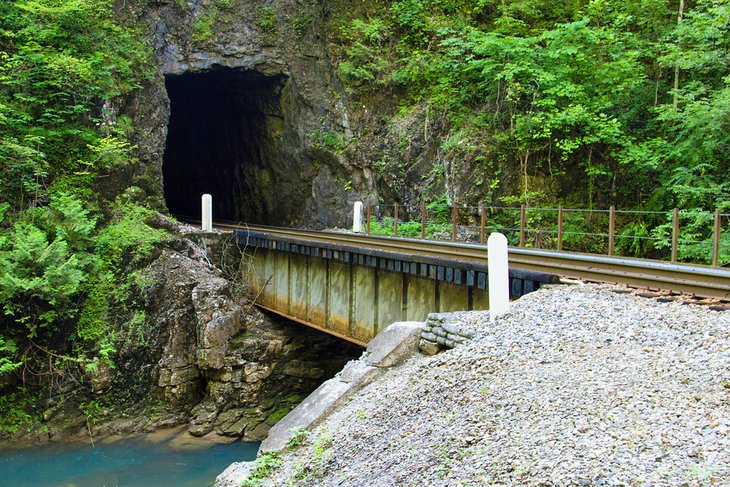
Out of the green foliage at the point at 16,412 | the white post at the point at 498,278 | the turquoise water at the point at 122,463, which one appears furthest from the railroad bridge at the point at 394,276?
the green foliage at the point at 16,412

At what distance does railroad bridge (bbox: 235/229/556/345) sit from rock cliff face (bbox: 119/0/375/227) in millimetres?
4619

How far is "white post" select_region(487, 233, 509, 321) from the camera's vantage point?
23.7 ft

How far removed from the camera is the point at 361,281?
12.3 m

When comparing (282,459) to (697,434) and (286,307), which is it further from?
(286,307)

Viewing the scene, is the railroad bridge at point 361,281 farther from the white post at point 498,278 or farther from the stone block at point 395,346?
the stone block at point 395,346

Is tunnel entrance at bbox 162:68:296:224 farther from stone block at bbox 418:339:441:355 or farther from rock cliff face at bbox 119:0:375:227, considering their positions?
stone block at bbox 418:339:441:355

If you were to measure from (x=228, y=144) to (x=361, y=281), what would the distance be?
16224mm

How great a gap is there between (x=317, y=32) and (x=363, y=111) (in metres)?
3.95

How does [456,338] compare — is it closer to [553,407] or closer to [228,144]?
[553,407]

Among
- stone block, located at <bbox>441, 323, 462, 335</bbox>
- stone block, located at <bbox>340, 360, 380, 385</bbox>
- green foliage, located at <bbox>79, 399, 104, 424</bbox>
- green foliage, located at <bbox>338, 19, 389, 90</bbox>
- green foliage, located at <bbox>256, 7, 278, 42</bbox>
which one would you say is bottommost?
green foliage, located at <bbox>79, 399, 104, 424</bbox>

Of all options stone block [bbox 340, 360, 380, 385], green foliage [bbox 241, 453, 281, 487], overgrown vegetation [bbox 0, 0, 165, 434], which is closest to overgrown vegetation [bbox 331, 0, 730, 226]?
overgrown vegetation [bbox 0, 0, 165, 434]

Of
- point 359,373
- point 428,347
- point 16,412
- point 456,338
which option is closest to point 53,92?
point 16,412

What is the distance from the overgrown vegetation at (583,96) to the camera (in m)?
15.1

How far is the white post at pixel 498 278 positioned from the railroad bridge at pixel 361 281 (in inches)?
29.5
